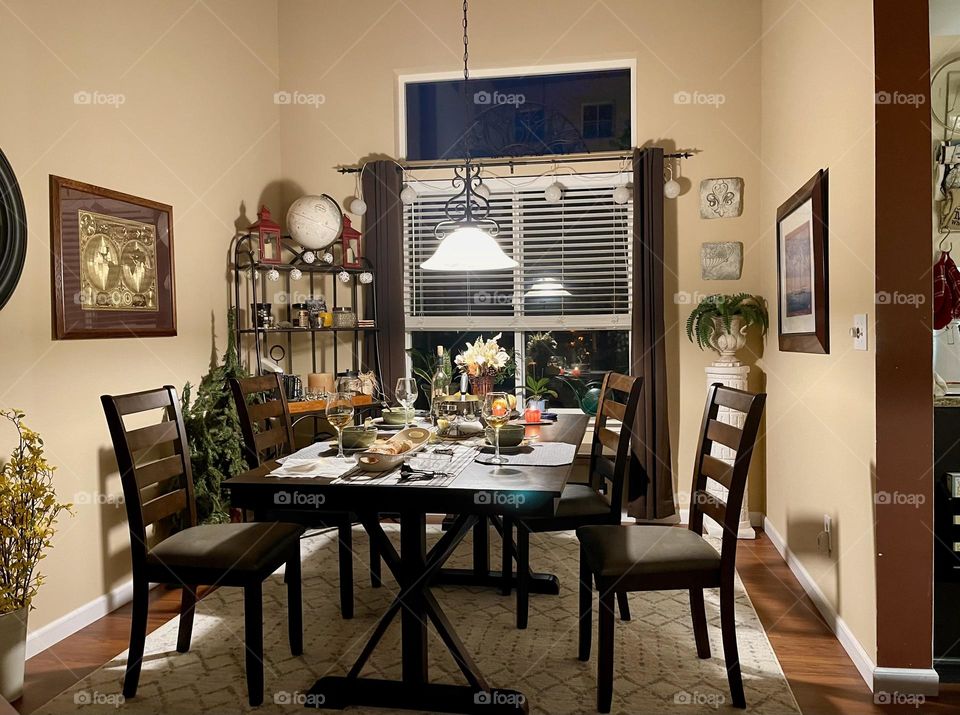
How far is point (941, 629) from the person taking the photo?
2.52m

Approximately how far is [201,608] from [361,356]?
2.06 m

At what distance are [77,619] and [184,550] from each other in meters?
1.01

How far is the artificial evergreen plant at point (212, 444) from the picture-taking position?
361 cm

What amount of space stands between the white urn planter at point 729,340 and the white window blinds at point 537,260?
2.10ft

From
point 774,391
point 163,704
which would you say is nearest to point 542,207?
point 774,391

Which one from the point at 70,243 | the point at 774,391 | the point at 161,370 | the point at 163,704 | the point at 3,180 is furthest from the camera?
the point at 774,391

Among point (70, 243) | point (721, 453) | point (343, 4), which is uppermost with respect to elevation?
point (343, 4)

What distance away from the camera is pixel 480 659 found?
2.68 m

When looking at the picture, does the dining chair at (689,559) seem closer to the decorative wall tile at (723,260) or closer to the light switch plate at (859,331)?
the light switch plate at (859,331)

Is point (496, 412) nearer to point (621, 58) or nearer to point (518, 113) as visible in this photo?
point (518, 113)

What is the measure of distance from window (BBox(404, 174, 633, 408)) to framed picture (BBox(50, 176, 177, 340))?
1.75 metres

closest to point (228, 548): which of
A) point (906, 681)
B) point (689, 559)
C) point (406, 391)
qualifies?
point (406, 391)

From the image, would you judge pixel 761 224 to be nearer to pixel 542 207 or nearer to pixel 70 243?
pixel 542 207

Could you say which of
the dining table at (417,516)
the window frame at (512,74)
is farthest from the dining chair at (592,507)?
the window frame at (512,74)
